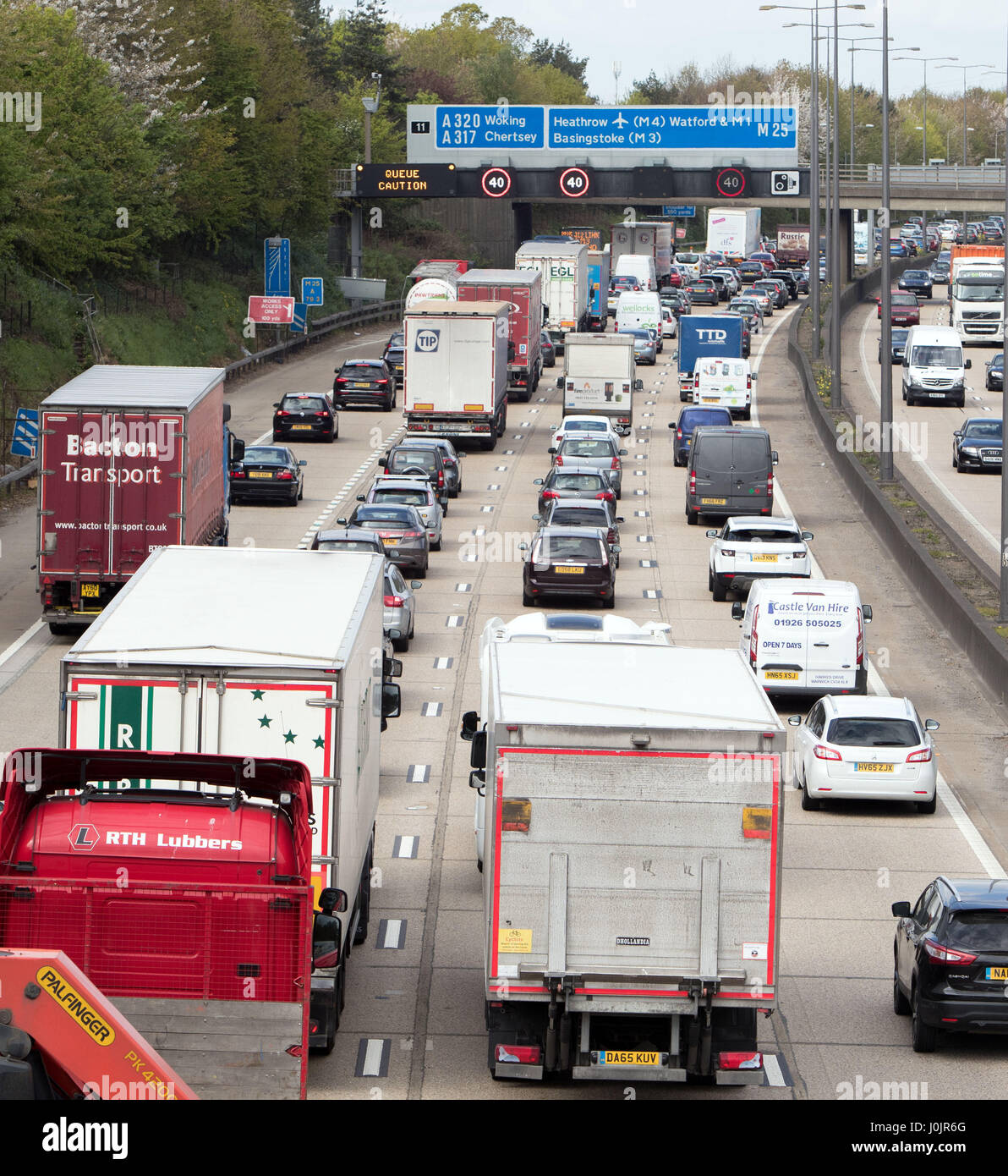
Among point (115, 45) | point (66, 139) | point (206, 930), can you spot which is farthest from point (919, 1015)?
point (115, 45)

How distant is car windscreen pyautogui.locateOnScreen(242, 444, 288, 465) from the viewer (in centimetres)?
4359

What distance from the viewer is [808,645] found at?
2723cm

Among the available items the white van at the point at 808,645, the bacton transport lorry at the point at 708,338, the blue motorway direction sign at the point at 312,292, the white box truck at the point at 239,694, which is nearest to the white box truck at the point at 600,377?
the bacton transport lorry at the point at 708,338

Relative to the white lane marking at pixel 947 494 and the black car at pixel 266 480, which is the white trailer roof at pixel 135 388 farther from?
the white lane marking at pixel 947 494

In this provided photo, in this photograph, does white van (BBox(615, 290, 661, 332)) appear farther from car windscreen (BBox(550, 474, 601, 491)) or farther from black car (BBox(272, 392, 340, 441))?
car windscreen (BBox(550, 474, 601, 491))

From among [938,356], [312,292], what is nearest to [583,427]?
[938,356]

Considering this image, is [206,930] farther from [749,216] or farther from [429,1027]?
[749,216]

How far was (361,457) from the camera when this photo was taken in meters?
51.4

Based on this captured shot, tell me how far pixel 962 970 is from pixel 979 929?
1.09 ft

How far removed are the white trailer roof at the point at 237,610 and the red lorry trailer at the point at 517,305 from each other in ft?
141

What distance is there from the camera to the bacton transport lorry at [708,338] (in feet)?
214

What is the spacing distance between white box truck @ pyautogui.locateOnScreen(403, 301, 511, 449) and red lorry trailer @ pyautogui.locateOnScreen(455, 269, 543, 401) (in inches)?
315

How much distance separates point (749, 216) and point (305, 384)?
6586 centimetres

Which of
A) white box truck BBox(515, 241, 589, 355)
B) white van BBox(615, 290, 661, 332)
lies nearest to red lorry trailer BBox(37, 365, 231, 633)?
white box truck BBox(515, 241, 589, 355)
